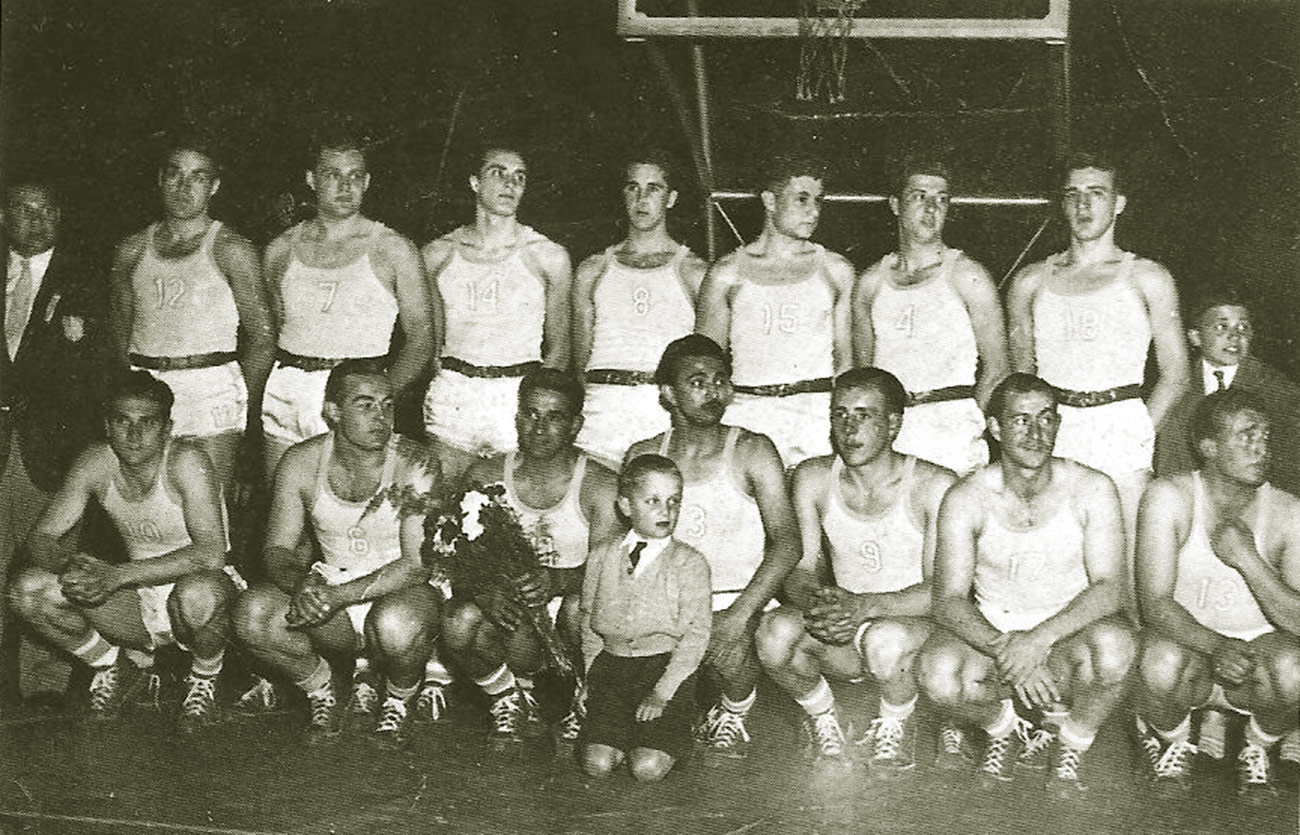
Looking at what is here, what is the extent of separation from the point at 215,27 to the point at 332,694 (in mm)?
2064

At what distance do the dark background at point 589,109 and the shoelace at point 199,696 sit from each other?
1.37m

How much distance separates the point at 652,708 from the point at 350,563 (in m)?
1.04

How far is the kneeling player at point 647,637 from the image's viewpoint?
381cm

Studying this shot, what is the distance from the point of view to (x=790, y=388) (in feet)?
14.0

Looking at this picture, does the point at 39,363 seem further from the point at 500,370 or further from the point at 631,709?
the point at 631,709

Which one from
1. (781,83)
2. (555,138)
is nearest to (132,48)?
(555,138)

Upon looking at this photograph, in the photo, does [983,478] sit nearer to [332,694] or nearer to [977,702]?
[977,702]

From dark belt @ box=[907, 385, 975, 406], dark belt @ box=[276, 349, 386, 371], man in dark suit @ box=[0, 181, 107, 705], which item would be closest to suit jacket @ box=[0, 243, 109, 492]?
man in dark suit @ box=[0, 181, 107, 705]

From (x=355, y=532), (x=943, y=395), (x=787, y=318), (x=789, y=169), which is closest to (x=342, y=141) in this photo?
(x=355, y=532)

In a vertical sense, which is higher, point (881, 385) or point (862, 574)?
point (881, 385)

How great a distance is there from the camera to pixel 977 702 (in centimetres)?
386

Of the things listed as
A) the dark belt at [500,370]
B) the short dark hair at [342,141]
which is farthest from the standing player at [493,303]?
the short dark hair at [342,141]

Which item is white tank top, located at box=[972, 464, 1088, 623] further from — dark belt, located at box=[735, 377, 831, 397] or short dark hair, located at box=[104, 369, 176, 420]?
short dark hair, located at box=[104, 369, 176, 420]

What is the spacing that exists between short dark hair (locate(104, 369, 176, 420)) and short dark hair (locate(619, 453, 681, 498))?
1460 millimetres
